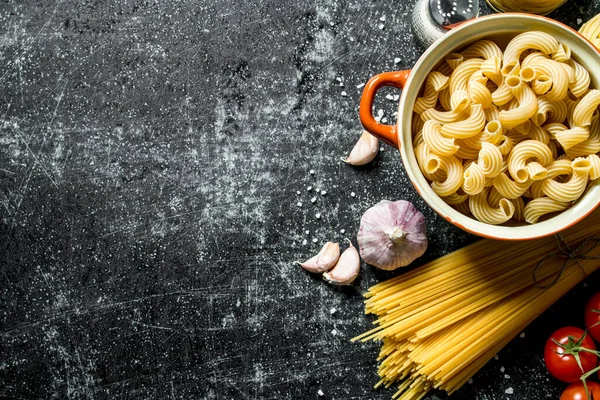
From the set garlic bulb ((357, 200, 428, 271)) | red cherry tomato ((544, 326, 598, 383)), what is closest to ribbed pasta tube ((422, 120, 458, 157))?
garlic bulb ((357, 200, 428, 271))

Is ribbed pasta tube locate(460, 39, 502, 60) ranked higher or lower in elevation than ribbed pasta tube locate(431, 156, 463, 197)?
higher

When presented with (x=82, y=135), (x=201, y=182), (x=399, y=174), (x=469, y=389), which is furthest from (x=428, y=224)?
(x=82, y=135)

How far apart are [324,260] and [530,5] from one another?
1.90ft

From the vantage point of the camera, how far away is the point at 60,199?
49.9 inches

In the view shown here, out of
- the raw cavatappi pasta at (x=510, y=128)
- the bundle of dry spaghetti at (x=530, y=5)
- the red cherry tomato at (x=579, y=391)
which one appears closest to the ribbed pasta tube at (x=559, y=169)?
the raw cavatappi pasta at (x=510, y=128)

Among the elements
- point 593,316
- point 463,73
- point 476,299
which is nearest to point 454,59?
point 463,73

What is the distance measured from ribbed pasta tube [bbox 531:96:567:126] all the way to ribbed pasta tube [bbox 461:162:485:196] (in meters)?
0.12

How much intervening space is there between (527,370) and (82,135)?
0.97m

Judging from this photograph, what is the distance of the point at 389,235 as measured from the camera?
114cm

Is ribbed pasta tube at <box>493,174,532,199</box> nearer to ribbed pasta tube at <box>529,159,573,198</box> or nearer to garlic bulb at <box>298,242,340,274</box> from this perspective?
ribbed pasta tube at <box>529,159,573,198</box>

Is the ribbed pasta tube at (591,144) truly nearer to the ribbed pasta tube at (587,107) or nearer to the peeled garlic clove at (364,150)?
the ribbed pasta tube at (587,107)

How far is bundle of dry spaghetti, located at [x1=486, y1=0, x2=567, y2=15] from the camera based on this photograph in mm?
1108

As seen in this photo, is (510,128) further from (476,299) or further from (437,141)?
(476,299)

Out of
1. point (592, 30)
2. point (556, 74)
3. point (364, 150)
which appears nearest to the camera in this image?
point (556, 74)
